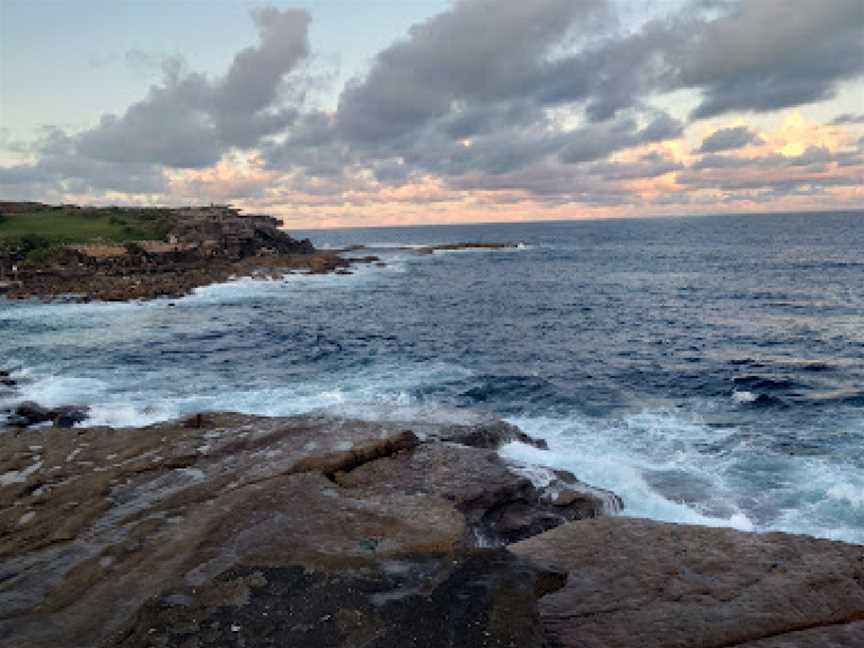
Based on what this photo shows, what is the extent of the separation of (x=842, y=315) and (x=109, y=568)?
58609 millimetres

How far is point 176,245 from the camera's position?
326 feet

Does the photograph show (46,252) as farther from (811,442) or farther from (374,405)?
(811,442)

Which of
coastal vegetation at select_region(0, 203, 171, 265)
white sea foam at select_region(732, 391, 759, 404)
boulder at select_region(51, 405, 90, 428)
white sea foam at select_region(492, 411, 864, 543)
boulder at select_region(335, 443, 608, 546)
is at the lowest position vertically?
white sea foam at select_region(732, 391, 759, 404)

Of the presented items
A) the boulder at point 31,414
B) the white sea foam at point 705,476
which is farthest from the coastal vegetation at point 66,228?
the white sea foam at point 705,476

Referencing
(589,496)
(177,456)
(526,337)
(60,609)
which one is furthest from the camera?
(526,337)

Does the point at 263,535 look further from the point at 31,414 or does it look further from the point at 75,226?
the point at 75,226

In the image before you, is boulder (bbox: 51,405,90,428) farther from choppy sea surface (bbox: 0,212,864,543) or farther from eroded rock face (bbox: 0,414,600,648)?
eroded rock face (bbox: 0,414,600,648)

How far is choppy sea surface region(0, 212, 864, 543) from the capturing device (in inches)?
876

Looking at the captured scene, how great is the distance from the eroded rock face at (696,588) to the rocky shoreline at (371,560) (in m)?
0.04

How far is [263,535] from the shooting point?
12.9 metres

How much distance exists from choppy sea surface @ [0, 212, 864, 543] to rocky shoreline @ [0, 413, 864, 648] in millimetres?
5945

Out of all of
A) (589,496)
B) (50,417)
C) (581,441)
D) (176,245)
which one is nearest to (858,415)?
(581,441)

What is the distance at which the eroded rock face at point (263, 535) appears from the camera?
29.9ft

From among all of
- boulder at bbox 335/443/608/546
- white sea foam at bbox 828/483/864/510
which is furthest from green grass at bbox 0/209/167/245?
white sea foam at bbox 828/483/864/510
